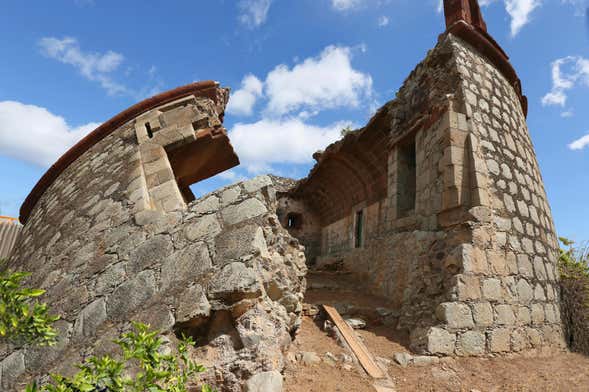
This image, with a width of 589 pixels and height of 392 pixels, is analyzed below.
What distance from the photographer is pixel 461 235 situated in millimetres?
4043

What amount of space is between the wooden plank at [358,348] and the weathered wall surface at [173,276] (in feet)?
3.19

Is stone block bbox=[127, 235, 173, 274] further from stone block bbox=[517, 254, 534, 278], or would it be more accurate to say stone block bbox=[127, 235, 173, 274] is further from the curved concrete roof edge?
stone block bbox=[517, 254, 534, 278]

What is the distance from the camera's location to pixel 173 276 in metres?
2.20

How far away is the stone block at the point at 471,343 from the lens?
11.8 feet

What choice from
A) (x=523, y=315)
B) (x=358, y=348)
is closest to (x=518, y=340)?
(x=523, y=315)

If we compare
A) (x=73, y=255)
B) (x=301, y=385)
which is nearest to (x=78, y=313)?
(x=73, y=255)

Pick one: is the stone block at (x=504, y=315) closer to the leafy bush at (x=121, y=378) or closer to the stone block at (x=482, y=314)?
the stone block at (x=482, y=314)

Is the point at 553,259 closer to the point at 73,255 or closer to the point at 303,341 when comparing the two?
the point at 303,341

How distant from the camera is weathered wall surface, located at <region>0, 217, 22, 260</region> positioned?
7.95 meters

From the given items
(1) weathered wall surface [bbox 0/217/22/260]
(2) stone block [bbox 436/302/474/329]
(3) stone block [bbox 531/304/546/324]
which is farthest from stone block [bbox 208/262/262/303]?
(1) weathered wall surface [bbox 0/217/22/260]

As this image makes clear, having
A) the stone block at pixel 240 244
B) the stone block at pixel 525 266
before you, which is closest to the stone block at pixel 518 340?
the stone block at pixel 525 266

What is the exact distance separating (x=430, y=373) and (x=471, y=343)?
69cm

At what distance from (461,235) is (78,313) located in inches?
150

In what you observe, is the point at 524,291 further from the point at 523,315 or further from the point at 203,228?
the point at 203,228
